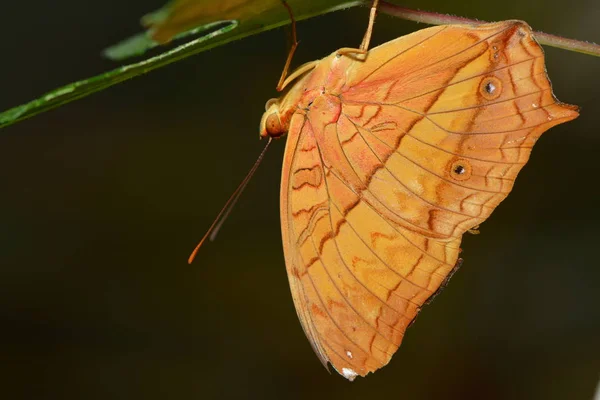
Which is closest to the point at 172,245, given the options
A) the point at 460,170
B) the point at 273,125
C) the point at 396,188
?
the point at 273,125

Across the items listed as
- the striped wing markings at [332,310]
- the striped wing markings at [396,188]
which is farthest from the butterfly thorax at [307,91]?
the striped wing markings at [332,310]

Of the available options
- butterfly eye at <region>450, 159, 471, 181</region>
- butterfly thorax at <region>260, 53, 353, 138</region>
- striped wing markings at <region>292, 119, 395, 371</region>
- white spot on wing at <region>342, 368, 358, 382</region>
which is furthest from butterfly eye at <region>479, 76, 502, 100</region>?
white spot on wing at <region>342, 368, 358, 382</region>

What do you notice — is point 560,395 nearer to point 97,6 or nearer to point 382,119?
point 382,119

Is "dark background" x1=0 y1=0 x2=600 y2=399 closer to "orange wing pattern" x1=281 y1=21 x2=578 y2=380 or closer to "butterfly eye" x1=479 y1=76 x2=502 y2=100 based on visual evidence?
"orange wing pattern" x1=281 y1=21 x2=578 y2=380

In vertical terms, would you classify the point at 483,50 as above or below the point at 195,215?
below

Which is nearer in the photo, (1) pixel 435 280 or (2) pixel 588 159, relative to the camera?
(1) pixel 435 280

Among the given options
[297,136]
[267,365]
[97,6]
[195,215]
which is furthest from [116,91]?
[297,136]

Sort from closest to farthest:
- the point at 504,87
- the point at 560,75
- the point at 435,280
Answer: the point at 504,87 → the point at 435,280 → the point at 560,75

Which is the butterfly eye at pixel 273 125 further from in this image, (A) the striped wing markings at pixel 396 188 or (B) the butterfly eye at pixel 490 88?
(B) the butterfly eye at pixel 490 88
